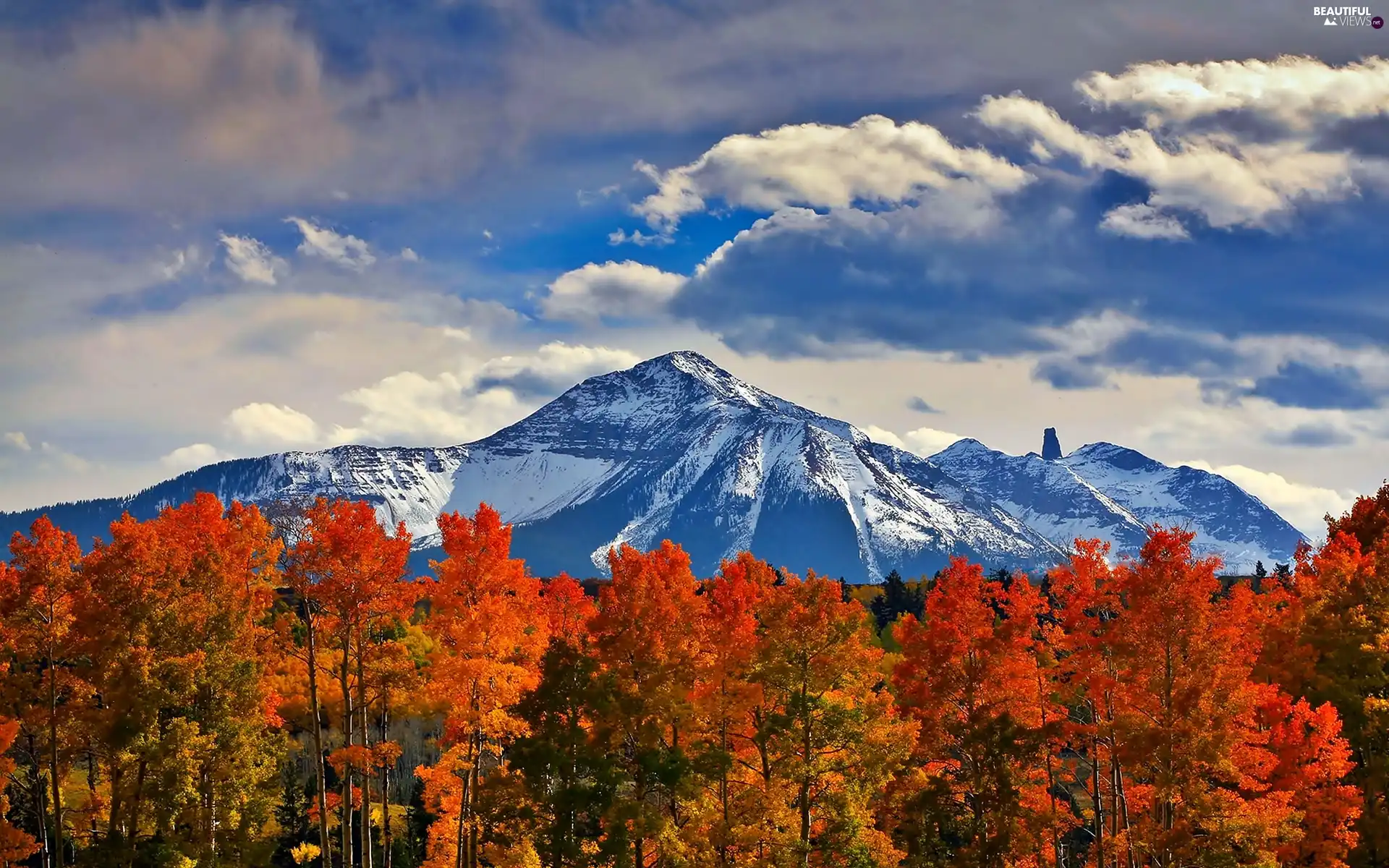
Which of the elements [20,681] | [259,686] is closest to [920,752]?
[259,686]

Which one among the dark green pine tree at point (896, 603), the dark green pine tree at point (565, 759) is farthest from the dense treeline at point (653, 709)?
the dark green pine tree at point (896, 603)

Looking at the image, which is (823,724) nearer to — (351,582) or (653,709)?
(653,709)

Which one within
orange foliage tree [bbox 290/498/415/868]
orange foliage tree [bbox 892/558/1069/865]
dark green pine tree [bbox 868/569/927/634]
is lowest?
orange foliage tree [bbox 892/558/1069/865]

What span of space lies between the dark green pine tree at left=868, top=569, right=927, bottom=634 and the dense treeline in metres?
69.6

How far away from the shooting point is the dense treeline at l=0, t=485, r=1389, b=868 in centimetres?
3950

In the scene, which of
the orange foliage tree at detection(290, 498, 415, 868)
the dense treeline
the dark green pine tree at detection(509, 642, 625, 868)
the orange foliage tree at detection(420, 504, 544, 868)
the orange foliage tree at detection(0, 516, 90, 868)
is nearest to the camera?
the dark green pine tree at detection(509, 642, 625, 868)

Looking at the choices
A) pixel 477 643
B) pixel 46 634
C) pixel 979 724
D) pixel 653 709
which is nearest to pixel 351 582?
pixel 477 643

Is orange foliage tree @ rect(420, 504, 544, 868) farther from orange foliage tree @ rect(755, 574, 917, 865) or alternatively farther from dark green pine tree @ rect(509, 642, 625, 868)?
orange foliage tree @ rect(755, 574, 917, 865)

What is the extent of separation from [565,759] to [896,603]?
86688 mm

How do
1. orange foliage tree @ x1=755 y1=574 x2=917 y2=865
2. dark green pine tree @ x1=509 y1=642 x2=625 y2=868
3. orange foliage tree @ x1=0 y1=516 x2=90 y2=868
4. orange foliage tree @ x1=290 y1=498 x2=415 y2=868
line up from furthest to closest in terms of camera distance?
1. orange foliage tree @ x1=0 y1=516 x2=90 y2=868
2. orange foliage tree @ x1=290 y1=498 x2=415 y2=868
3. orange foliage tree @ x1=755 y1=574 x2=917 y2=865
4. dark green pine tree @ x1=509 y1=642 x2=625 y2=868

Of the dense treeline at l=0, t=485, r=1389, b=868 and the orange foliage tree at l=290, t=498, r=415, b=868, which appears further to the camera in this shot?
the orange foliage tree at l=290, t=498, r=415, b=868

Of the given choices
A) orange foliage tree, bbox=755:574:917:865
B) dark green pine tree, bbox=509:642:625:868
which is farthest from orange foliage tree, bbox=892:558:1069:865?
dark green pine tree, bbox=509:642:625:868

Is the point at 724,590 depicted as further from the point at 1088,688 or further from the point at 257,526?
the point at 257,526

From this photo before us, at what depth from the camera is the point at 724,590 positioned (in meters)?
45.0
